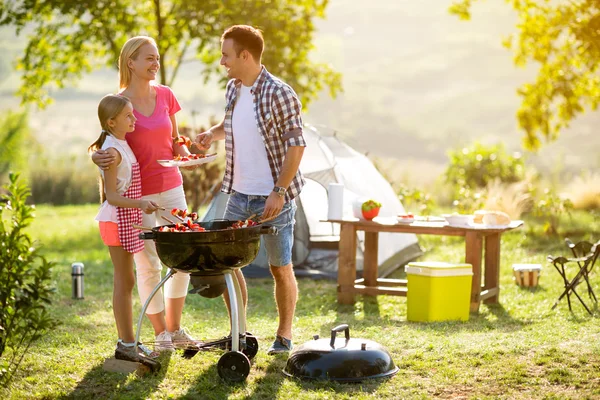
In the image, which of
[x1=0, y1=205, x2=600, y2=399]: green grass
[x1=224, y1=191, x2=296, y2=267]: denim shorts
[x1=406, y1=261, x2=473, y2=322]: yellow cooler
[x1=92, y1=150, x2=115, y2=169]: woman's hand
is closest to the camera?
[x1=0, y1=205, x2=600, y2=399]: green grass

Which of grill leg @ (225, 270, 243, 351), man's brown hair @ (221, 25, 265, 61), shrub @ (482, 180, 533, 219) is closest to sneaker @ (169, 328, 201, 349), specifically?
grill leg @ (225, 270, 243, 351)

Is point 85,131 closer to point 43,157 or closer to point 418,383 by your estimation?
point 43,157

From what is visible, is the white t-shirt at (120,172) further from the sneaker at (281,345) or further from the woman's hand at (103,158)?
the sneaker at (281,345)

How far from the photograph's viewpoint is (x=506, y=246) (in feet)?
32.7

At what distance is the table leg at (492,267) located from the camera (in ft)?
22.7

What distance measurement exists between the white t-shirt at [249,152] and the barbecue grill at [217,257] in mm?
318

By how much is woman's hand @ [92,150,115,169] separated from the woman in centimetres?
29

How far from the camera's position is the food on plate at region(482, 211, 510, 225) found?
260 inches

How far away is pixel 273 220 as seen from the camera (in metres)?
4.73

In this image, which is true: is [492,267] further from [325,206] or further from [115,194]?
[115,194]

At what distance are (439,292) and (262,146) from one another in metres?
2.06

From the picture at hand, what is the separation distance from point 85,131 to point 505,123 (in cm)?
2379

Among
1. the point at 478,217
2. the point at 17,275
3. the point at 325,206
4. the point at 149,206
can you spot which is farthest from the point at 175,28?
the point at 17,275

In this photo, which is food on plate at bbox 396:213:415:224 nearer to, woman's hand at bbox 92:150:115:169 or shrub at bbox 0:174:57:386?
woman's hand at bbox 92:150:115:169
